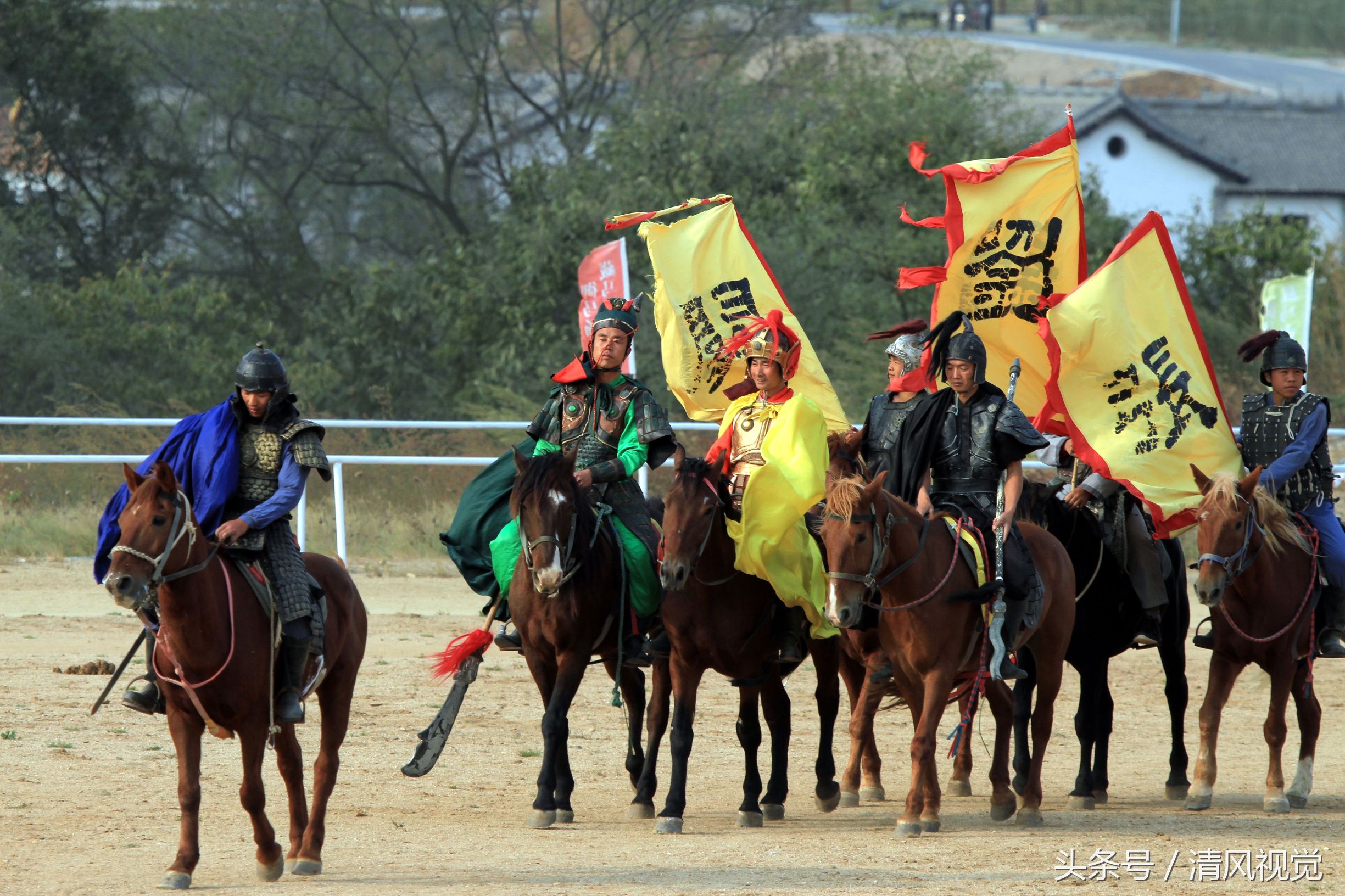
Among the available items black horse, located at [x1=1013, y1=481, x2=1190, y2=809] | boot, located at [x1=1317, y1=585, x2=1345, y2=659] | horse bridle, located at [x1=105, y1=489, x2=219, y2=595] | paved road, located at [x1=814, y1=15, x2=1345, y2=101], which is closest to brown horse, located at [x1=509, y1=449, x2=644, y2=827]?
horse bridle, located at [x1=105, y1=489, x2=219, y2=595]

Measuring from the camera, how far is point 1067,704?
11.8 m

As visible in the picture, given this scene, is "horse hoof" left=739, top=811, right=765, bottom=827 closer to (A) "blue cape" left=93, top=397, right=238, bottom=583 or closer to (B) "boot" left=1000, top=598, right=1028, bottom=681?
(B) "boot" left=1000, top=598, right=1028, bottom=681

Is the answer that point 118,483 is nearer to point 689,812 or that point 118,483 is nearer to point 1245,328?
point 689,812

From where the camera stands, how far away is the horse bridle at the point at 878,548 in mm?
6906

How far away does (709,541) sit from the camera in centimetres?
754

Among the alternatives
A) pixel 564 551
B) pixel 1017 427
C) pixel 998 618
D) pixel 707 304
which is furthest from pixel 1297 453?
pixel 564 551

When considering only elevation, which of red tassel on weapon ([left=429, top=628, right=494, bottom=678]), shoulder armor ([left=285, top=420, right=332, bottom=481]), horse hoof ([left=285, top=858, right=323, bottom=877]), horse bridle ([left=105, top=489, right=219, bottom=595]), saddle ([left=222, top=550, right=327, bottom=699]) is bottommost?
horse hoof ([left=285, top=858, right=323, bottom=877])

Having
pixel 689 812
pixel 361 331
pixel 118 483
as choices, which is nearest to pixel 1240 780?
pixel 689 812

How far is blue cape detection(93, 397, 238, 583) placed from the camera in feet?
21.0

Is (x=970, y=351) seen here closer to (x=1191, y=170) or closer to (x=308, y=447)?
(x=308, y=447)

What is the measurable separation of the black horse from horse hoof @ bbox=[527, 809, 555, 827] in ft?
9.46

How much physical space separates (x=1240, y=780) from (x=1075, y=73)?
6443cm

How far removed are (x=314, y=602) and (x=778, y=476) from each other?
2.26 m

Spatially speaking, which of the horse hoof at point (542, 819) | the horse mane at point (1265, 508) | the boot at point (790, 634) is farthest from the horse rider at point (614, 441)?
the horse mane at point (1265, 508)
